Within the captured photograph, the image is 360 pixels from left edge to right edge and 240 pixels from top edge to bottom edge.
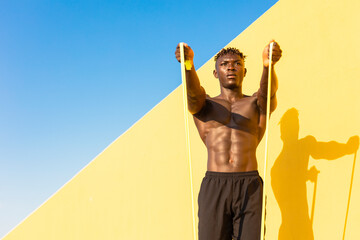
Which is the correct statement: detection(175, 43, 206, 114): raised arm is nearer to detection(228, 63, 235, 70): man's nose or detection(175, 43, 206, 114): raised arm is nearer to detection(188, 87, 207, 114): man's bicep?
detection(188, 87, 207, 114): man's bicep

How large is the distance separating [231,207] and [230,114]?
557mm

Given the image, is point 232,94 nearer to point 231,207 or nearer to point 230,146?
point 230,146

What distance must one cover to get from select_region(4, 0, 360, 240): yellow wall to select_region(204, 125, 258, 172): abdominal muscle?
638mm

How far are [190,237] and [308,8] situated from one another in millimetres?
2084

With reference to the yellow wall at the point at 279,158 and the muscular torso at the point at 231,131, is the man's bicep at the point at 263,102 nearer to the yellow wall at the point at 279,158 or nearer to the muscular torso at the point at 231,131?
the muscular torso at the point at 231,131

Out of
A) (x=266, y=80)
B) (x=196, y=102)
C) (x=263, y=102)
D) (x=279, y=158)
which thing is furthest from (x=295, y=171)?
(x=196, y=102)

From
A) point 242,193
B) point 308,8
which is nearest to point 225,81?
point 242,193

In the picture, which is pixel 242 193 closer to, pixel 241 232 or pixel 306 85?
pixel 241 232

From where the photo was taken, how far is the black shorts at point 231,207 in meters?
2.12

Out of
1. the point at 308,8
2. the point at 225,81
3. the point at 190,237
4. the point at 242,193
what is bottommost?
the point at 190,237

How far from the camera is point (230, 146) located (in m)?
2.25

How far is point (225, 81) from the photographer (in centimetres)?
238

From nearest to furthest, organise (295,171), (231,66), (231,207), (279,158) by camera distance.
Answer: (231,207) < (231,66) < (295,171) < (279,158)

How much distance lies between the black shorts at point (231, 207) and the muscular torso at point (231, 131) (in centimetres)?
7
